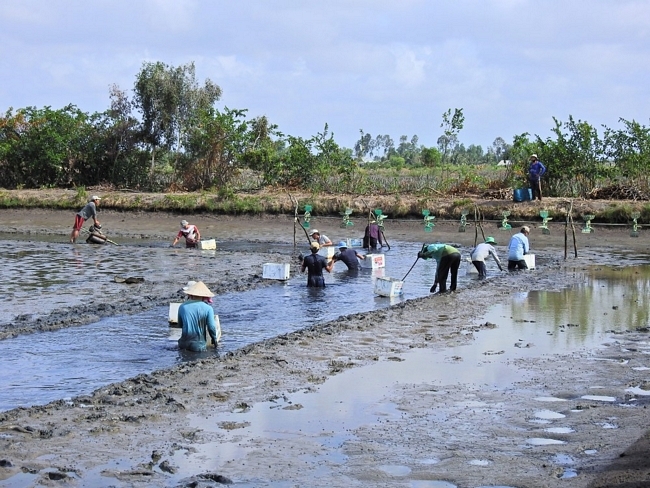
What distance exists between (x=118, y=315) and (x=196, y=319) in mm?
3629

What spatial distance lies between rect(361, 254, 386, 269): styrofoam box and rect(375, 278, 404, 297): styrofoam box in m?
4.80

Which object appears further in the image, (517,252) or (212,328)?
(517,252)

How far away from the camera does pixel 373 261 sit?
24625mm

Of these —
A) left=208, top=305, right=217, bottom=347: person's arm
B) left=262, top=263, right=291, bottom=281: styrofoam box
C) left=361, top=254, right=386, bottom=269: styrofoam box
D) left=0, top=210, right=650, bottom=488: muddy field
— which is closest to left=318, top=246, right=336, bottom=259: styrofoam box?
left=361, top=254, right=386, bottom=269: styrofoam box

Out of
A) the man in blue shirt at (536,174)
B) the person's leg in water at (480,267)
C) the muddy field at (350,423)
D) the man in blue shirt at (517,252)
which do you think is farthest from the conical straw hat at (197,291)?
the man in blue shirt at (536,174)

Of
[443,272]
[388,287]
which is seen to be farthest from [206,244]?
[443,272]

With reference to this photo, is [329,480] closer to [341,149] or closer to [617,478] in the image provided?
[617,478]

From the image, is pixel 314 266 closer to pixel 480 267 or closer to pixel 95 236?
pixel 480 267

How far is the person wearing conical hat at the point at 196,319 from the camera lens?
13.4 m

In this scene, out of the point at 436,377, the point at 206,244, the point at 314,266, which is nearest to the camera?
the point at 436,377

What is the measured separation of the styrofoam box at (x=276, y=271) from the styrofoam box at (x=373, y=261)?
3562 millimetres

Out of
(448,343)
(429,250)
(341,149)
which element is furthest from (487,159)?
(448,343)

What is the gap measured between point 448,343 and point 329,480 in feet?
21.3

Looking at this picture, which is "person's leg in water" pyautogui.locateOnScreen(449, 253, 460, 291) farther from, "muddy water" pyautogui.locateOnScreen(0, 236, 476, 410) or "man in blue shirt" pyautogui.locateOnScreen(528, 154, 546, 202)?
"man in blue shirt" pyautogui.locateOnScreen(528, 154, 546, 202)
